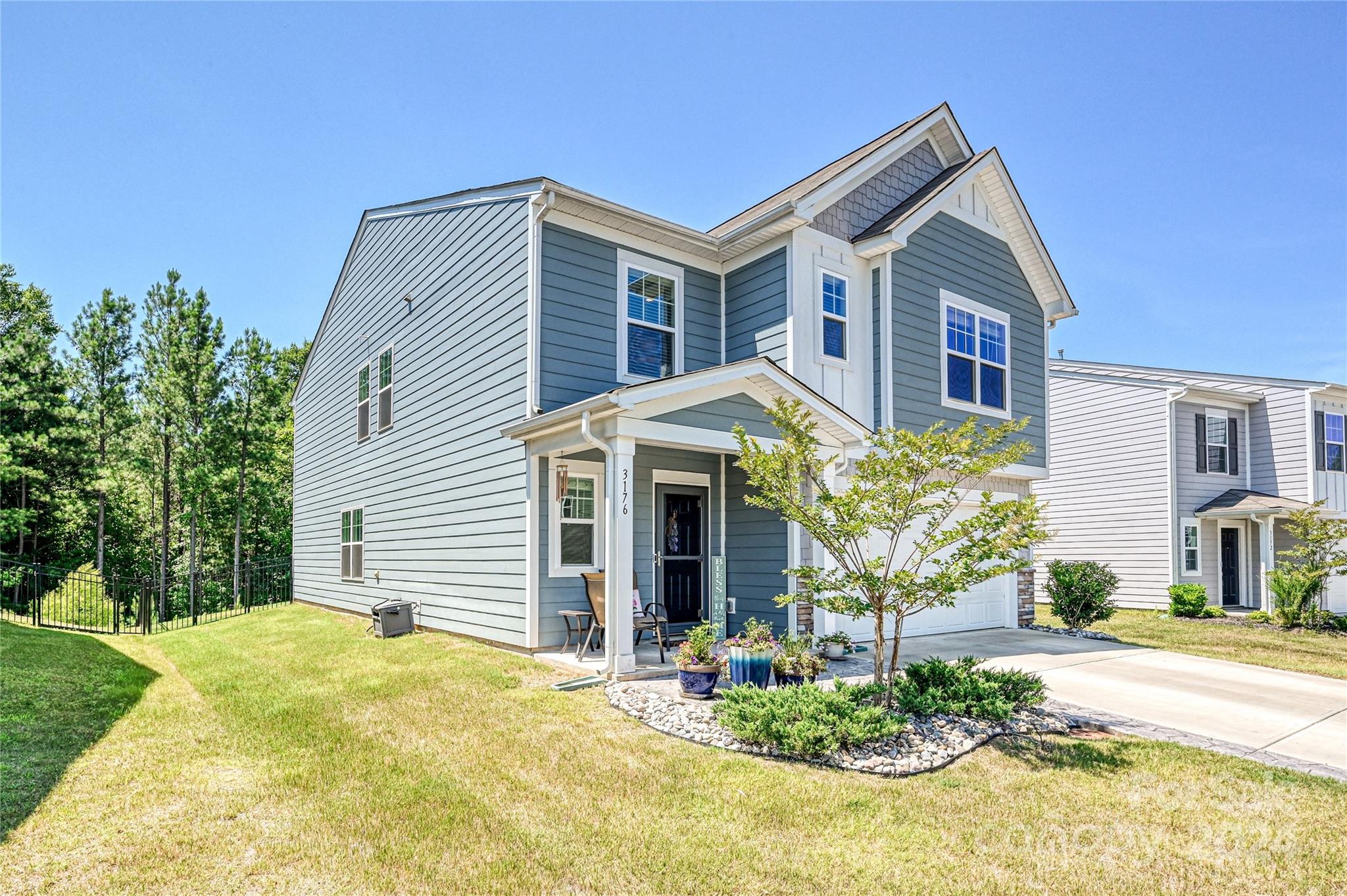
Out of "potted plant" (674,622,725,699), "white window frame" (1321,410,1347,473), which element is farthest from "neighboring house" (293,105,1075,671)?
"white window frame" (1321,410,1347,473)

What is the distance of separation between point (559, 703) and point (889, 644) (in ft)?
17.8

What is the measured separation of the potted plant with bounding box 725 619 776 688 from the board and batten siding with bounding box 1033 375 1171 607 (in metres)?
13.3

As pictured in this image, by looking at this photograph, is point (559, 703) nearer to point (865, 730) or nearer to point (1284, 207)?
point (865, 730)

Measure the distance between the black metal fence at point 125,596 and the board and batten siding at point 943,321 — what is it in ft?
45.2

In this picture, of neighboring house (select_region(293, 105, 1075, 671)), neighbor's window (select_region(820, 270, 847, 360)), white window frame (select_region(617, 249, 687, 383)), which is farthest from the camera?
neighbor's window (select_region(820, 270, 847, 360))

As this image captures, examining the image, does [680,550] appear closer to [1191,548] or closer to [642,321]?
[642,321]

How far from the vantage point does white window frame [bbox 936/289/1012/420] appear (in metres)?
11.9

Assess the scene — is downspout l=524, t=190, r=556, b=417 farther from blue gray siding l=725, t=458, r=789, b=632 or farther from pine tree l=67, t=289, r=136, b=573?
pine tree l=67, t=289, r=136, b=573

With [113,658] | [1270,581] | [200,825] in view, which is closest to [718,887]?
[200,825]

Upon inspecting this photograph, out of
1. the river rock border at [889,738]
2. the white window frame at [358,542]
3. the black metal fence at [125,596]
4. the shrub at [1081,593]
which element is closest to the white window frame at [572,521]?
the river rock border at [889,738]

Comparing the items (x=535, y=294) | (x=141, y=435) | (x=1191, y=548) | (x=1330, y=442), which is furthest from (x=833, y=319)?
(x=141, y=435)

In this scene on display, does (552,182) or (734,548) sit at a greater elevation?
(552,182)

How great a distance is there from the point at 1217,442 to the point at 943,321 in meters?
12.1

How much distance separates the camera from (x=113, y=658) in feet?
33.1
